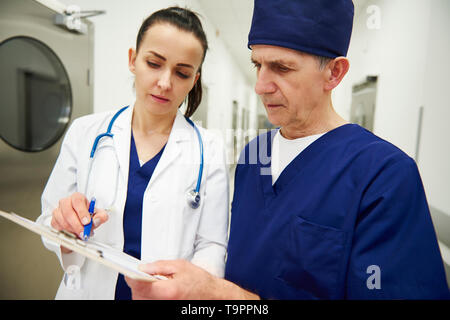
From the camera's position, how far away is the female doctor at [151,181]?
716 mm

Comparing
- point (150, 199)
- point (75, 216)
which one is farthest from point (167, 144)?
point (75, 216)

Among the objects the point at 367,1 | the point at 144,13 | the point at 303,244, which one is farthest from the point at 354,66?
the point at 144,13

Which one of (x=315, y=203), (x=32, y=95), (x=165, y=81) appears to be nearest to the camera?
(x=315, y=203)

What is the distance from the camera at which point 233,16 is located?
0.83 metres

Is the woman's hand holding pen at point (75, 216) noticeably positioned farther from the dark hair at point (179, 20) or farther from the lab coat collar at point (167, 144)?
the dark hair at point (179, 20)

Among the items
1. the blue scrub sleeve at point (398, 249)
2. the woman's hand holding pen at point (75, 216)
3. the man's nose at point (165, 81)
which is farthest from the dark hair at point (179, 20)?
the blue scrub sleeve at point (398, 249)

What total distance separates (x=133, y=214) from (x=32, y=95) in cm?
83

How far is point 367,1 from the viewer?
0.76 metres

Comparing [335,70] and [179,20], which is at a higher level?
[179,20]

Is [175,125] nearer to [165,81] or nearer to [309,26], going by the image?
[165,81]

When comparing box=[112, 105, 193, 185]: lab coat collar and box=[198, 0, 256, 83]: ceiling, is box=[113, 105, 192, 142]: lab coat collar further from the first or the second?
box=[198, 0, 256, 83]: ceiling

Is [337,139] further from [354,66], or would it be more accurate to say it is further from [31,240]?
[31,240]

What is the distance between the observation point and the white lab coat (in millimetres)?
721

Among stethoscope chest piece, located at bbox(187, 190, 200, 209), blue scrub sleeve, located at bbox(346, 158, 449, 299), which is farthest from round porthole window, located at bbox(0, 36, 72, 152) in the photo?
blue scrub sleeve, located at bbox(346, 158, 449, 299)
